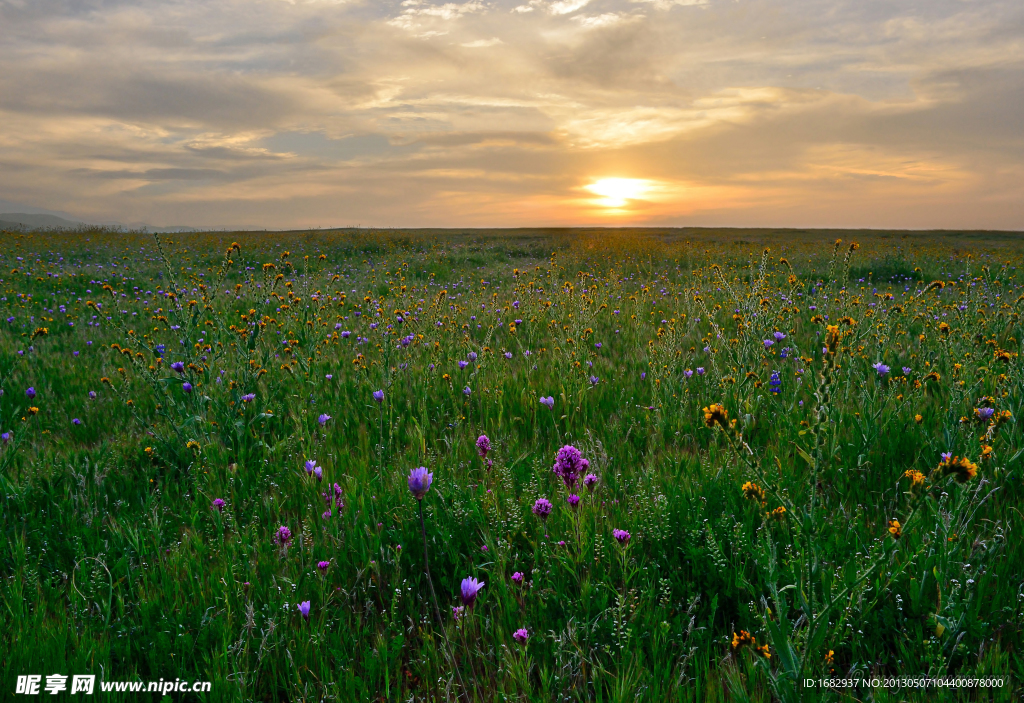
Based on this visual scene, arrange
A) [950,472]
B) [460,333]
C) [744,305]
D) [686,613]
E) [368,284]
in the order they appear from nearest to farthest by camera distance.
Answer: [950,472] < [686,613] < [744,305] < [460,333] < [368,284]

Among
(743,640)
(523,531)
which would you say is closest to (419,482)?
(523,531)

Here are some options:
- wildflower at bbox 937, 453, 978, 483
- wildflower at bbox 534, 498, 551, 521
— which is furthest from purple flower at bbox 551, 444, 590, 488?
wildflower at bbox 937, 453, 978, 483

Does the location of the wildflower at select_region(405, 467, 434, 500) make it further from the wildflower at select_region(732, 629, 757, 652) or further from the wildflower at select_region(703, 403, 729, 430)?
the wildflower at select_region(732, 629, 757, 652)

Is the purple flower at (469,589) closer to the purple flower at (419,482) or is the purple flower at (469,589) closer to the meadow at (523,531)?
the meadow at (523,531)

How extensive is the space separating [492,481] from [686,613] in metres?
1.27

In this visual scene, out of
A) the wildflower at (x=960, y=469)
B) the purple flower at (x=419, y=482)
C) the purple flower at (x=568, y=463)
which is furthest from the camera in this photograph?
the purple flower at (x=568, y=463)

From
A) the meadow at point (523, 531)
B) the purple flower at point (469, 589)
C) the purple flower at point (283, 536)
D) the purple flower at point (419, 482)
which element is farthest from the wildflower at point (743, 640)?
the purple flower at point (283, 536)

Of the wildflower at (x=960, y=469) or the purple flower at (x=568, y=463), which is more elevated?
the wildflower at (x=960, y=469)

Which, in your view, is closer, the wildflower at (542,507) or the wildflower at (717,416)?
the wildflower at (717,416)

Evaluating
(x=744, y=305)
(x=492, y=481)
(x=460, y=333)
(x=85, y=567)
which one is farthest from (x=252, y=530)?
(x=460, y=333)

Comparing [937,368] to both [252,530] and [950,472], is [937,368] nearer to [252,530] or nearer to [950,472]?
[950,472]

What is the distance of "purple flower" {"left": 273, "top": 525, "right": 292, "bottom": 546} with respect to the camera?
2.28m

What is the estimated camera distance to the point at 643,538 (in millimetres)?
2275

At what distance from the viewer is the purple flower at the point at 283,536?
2.28 metres
